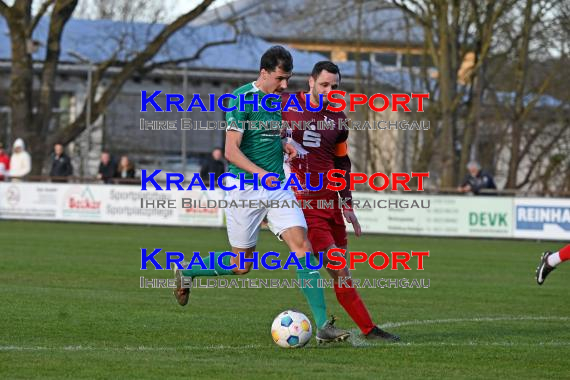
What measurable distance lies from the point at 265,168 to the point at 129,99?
43.1 meters

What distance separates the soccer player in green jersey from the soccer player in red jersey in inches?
12.4

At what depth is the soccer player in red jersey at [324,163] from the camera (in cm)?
916

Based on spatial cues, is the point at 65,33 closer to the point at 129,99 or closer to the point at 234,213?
the point at 129,99

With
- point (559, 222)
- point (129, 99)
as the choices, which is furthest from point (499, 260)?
point (129, 99)

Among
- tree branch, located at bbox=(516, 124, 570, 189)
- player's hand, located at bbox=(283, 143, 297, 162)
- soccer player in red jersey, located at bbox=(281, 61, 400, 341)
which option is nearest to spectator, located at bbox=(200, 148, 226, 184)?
tree branch, located at bbox=(516, 124, 570, 189)

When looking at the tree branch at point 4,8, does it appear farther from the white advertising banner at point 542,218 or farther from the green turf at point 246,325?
the green turf at point 246,325

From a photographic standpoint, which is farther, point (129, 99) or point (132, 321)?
point (129, 99)

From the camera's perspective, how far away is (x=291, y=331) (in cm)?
868

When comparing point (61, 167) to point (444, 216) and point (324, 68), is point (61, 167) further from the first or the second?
point (324, 68)

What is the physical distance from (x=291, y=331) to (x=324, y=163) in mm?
1450

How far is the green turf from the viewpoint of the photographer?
7.72 meters

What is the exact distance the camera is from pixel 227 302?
12508 millimetres

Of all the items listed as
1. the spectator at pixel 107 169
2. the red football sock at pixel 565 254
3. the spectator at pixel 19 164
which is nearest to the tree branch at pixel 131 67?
the spectator at pixel 107 169

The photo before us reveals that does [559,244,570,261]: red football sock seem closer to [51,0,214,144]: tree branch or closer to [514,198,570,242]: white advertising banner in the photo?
[514,198,570,242]: white advertising banner
